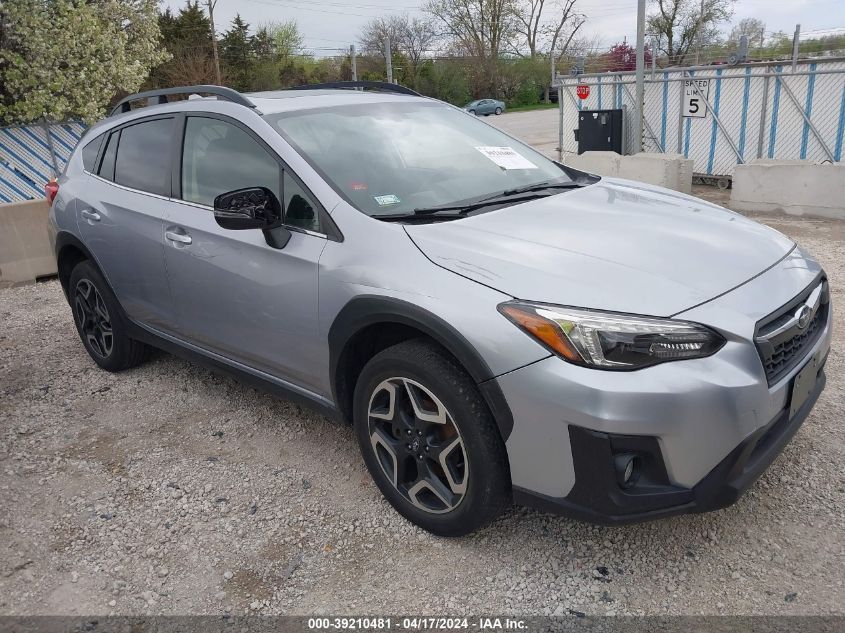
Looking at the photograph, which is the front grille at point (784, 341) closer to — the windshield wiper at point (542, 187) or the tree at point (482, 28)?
the windshield wiper at point (542, 187)

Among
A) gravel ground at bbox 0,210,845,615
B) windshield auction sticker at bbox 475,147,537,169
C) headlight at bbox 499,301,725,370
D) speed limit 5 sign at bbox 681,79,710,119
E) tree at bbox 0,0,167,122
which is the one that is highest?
tree at bbox 0,0,167,122

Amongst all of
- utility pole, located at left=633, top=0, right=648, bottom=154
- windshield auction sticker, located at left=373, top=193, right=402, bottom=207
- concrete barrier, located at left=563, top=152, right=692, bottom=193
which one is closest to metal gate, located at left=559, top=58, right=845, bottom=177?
utility pole, located at left=633, top=0, right=648, bottom=154

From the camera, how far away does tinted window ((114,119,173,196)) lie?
154 inches

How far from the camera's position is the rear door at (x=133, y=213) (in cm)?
388

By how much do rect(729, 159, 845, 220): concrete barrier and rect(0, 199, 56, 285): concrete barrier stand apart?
8225 millimetres

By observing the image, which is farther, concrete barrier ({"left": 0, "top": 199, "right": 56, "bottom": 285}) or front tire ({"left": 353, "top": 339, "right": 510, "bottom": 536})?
concrete barrier ({"left": 0, "top": 199, "right": 56, "bottom": 285})

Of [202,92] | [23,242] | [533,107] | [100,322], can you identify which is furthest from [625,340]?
[533,107]

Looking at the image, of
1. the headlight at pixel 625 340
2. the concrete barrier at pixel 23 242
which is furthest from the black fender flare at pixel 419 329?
the concrete barrier at pixel 23 242

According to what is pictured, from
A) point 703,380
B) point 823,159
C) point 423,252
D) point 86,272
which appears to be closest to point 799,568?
point 703,380

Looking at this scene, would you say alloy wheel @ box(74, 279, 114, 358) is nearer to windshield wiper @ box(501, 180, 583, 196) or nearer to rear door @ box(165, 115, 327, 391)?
rear door @ box(165, 115, 327, 391)

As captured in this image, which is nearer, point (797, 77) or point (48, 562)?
point (48, 562)

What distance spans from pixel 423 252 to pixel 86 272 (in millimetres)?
2924

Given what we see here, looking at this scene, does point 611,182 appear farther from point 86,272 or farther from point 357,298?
point 86,272

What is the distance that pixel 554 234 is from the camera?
2.77 m
